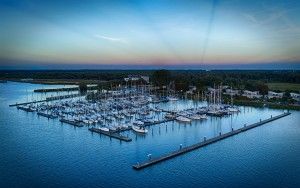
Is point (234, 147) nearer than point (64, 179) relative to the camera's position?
No

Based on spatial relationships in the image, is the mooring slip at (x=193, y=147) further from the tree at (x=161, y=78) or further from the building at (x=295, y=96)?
the tree at (x=161, y=78)

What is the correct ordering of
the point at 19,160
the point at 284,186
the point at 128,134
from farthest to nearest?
the point at 128,134 < the point at 19,160 < the point at 284,186

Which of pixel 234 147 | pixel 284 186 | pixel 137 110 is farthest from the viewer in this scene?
pixel 137 110

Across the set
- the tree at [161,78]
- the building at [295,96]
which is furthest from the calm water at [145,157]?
the tree at [161,78]

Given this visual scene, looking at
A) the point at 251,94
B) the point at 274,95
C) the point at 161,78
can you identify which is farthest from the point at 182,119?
the point at 161,78

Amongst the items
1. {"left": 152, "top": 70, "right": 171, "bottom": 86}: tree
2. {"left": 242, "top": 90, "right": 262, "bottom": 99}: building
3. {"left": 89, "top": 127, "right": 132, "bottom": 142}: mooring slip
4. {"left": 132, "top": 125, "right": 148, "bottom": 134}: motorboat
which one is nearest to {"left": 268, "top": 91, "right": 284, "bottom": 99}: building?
{"left": 242, "top": 90, "right": 262, "bottom": 99}: building

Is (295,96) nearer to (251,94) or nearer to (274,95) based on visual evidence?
(274,95)

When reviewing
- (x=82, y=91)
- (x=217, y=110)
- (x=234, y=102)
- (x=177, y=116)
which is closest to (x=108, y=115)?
(x=177, y=116)

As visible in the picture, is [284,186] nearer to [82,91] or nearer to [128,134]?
[128,134]
